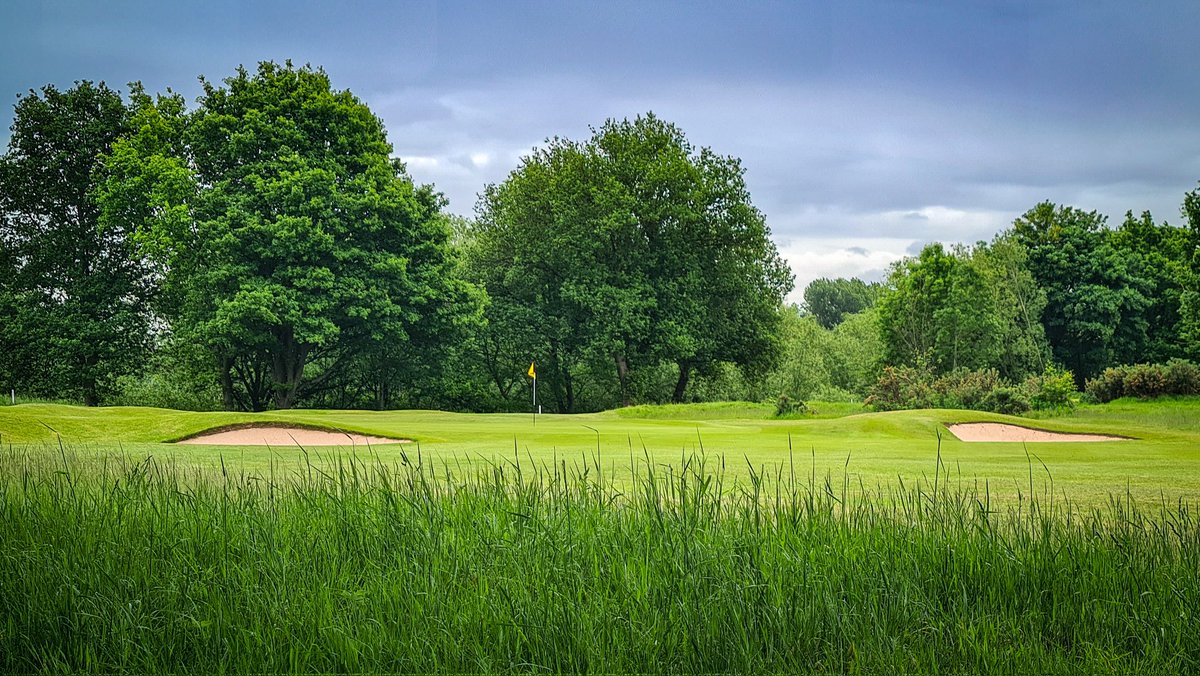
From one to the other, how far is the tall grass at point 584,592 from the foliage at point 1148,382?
72.4 feet

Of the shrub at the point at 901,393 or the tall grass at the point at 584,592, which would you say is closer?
the tall grass at the point at 584,592

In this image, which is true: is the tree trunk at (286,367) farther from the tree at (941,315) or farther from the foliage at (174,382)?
the tree at (941,315)

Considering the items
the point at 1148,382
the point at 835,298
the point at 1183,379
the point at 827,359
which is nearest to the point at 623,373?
the point at 1148,382

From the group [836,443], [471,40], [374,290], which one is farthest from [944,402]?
[374,290]

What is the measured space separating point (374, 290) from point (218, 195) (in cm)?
656

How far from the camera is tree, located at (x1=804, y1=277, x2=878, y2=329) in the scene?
331 ft

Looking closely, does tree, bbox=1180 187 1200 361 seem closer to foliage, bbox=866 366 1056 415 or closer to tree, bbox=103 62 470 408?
foliage, bbox=866 366 1056 415

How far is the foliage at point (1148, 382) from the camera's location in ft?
76.2

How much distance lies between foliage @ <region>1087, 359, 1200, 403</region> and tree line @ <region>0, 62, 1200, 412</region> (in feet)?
35.7

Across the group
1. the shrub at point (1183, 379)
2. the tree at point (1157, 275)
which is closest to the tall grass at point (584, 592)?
the shrub at point (1183, 379)

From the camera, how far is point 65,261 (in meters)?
34.1

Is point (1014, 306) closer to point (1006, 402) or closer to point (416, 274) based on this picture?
point (1006, 402)

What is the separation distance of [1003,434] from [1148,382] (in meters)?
10.4

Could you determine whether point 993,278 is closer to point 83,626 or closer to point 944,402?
point 944,402
